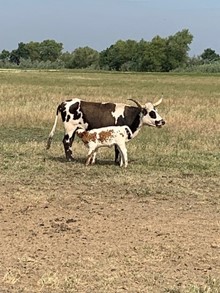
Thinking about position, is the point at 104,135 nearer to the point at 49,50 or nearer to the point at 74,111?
the point at 74,111

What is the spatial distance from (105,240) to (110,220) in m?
0.96

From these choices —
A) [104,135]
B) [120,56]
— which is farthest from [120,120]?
[120,56]

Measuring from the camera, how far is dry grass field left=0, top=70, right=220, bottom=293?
5914 mm

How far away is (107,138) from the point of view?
1226 centimetres

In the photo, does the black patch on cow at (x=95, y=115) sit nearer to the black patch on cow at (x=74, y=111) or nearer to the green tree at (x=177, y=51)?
the black patch on cow at (x=74, y=111)

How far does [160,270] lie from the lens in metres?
6.17

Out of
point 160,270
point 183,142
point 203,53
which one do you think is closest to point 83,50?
point 203,53

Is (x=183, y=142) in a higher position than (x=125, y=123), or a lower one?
lower

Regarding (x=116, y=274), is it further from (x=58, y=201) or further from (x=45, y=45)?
(x=45, y=45)

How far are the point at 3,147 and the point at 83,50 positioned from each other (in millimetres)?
143794

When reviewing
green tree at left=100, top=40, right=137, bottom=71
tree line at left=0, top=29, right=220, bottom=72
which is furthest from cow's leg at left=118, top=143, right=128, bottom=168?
green tree at left=100, top=40, right=137, bottom=71

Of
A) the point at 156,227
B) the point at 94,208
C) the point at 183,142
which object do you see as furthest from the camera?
the point at 183,142

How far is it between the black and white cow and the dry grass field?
0.79 metres

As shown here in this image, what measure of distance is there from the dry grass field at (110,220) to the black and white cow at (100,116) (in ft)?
2.59
